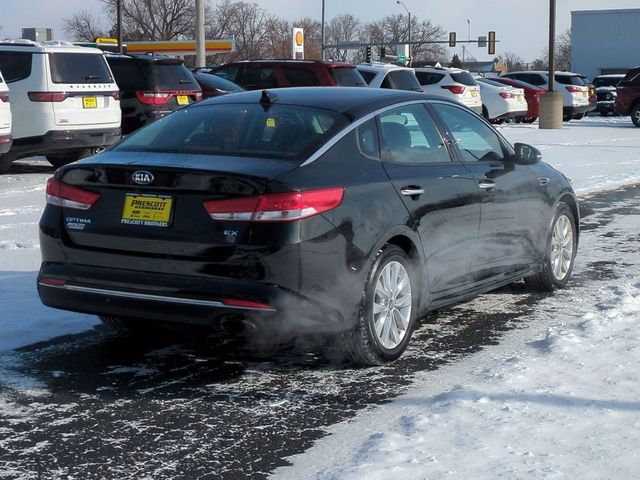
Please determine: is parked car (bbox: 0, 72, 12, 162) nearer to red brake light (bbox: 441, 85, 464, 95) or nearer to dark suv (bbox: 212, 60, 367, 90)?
dark suv (bbox: 212, 60, 367, 90)

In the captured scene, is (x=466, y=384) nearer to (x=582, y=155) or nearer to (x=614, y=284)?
(x=614, y=284)

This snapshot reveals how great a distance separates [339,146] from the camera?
5.92 meters

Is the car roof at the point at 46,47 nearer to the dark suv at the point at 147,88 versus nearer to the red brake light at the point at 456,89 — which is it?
the dark suv at the point at 147,88

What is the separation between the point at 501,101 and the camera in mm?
32750

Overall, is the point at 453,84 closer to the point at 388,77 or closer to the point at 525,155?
the point at 388,77

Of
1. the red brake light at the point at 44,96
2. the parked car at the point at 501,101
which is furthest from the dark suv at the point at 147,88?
the parked car at the point at 501,101

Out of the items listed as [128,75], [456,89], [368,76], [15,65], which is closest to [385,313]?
[15,65]

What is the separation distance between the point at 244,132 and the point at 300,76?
1650cm

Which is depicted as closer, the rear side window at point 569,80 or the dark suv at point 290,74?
the dark suv at point 290,74

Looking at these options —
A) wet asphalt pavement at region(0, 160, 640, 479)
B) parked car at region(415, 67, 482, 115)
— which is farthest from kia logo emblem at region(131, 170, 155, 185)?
parked car at region(415, 67, 482, 115)

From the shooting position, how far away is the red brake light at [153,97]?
60.5ft

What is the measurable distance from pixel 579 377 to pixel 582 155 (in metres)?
16.0

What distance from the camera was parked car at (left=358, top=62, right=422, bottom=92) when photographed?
25.4m

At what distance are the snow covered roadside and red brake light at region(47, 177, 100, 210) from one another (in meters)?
1.81
